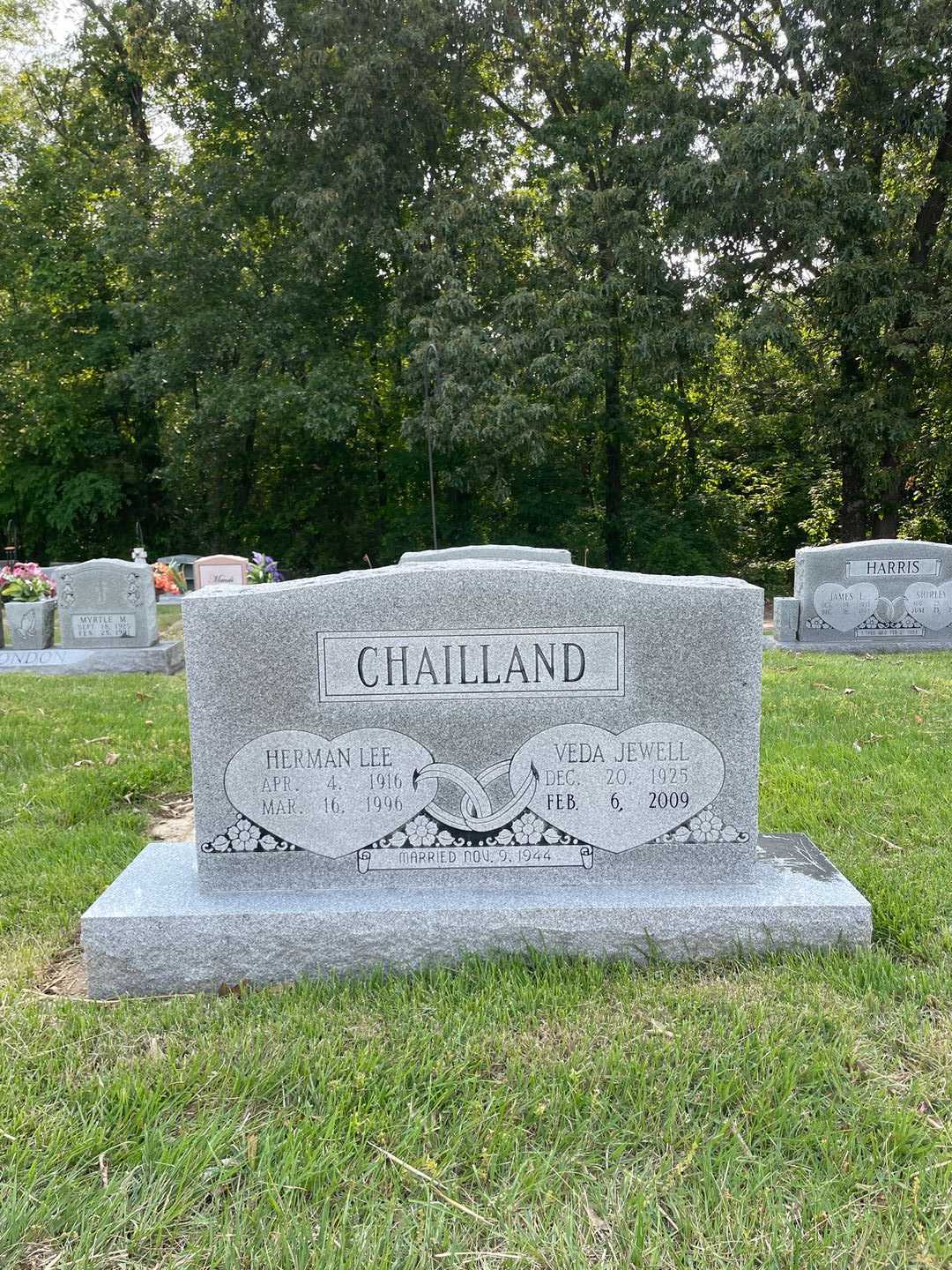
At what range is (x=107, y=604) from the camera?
936cm

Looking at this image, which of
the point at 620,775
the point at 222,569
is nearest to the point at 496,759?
the point at 620,775

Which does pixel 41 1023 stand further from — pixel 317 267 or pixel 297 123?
pixel 297 123

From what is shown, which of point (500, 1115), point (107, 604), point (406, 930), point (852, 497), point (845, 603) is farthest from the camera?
point (852, 497)

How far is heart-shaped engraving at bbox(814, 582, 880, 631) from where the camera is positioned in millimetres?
9242

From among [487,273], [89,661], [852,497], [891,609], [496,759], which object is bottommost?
[89,661]

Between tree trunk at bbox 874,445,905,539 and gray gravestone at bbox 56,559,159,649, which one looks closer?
gray gravestone at bbox 56,559,159,649

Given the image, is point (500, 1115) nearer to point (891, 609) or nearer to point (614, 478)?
point (891, 609)

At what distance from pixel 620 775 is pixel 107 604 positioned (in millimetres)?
7773

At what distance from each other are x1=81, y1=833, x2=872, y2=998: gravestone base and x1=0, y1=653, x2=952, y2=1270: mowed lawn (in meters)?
0.09

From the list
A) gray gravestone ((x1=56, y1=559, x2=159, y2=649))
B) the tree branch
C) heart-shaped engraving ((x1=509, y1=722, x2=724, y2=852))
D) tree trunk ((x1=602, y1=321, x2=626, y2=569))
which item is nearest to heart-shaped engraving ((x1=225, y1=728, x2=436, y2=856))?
heart-shaped engraving ((x1=509, y1=722, x2=724, y2=852))

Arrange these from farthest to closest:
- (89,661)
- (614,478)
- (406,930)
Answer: (614,478) → (89,661) → (406,930)

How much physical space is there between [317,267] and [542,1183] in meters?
15.9

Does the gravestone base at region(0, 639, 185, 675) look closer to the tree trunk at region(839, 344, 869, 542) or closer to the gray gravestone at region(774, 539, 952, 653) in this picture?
the gray gravestone at region(774, 539, 952, 653)

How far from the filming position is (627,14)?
49.5ft
